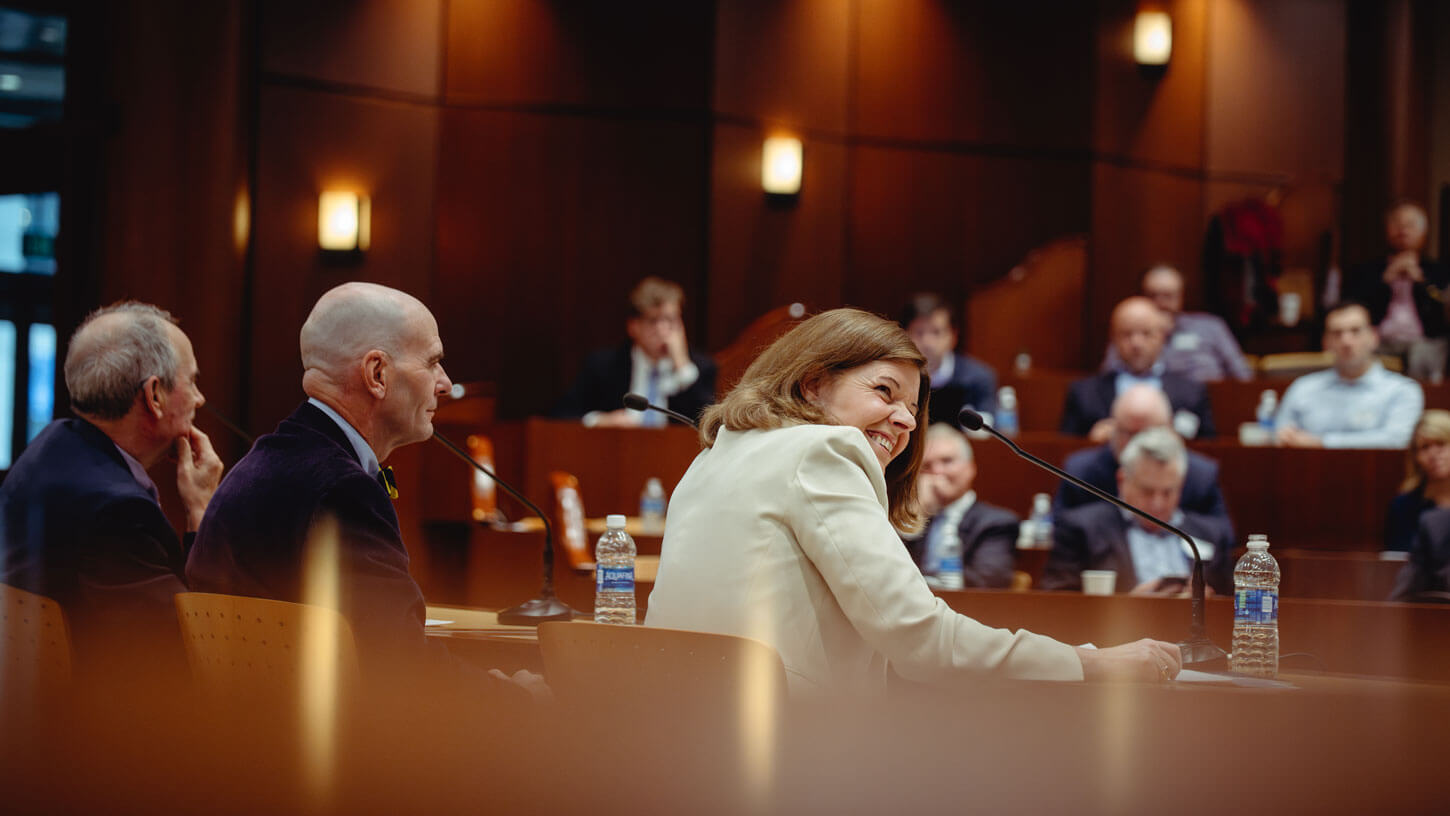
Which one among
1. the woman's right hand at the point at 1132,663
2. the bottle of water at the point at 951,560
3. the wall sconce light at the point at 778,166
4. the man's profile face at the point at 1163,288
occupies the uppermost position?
the wall sconce light at the point at 778,166

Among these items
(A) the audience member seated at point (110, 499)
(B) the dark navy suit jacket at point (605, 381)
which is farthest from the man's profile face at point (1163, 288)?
(A) the audience member seated at point (110, 499)

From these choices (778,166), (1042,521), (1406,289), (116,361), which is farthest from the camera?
(778,166)

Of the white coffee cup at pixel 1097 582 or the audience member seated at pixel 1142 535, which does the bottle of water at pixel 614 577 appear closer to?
the white coffee cup at pixel 1097 582

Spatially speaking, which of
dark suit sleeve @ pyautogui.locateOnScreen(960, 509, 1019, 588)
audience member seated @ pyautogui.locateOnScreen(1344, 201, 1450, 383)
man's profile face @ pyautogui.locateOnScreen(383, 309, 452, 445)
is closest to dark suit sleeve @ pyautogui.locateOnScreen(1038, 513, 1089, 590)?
dark suit sleeve @ pyautogui.locateOnScreen(960, 509, 1019, 588)

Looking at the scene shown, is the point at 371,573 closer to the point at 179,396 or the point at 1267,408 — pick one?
the point at 179,396

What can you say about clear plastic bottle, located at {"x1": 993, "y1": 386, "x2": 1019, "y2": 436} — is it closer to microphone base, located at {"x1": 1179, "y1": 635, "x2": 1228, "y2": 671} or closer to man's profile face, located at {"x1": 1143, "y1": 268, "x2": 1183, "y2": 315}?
man's profile face, located at {"x1": 1143, "y1": 268, "x2": 1183, "y2": 315}

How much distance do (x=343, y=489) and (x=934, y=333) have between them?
4.64 m

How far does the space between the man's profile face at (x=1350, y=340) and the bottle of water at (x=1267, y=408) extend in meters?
0.33

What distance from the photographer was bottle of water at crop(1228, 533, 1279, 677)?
8.43 feet

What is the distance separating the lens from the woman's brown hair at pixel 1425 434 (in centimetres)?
500

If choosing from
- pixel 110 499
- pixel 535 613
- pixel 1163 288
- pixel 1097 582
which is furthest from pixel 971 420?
pixel 1163 288

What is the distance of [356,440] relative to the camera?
7.81 feet

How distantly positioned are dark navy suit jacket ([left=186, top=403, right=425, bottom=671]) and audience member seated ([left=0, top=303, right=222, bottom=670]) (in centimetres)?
24

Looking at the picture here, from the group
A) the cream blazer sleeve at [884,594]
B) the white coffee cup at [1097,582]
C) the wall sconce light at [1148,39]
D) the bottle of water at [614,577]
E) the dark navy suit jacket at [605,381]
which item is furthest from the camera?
the wall sconce light at [1148,39]
